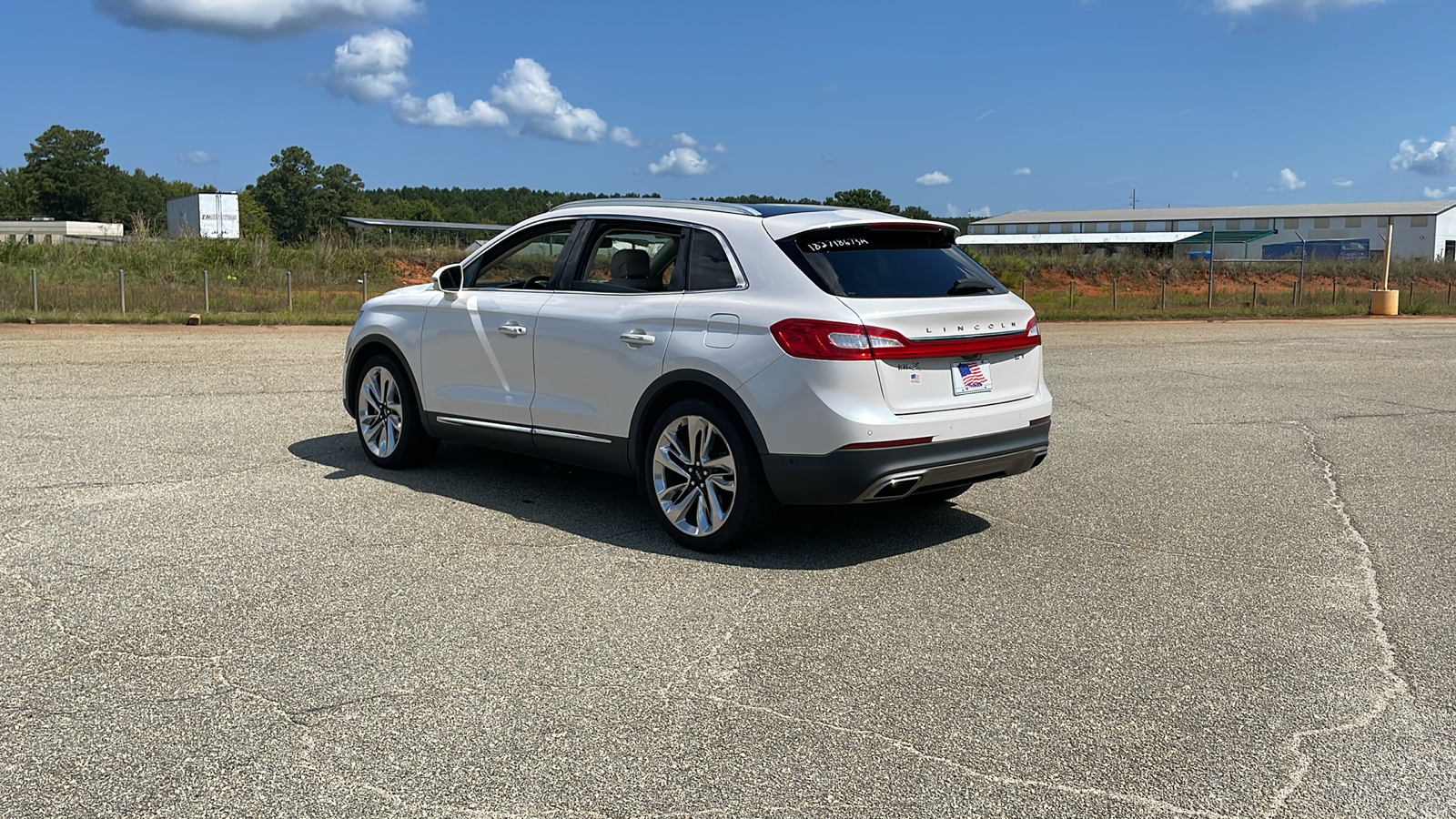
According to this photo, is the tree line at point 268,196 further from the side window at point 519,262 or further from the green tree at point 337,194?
the side window at point 519,262

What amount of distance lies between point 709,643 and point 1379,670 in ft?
8.25

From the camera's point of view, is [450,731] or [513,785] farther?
[450,731]

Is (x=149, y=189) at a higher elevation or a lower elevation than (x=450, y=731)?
higher

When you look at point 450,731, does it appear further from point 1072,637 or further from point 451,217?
point 451,217

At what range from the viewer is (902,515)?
7.20 meters

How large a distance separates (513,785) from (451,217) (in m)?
128

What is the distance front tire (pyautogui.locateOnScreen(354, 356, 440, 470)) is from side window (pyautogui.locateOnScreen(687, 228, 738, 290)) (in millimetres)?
2496

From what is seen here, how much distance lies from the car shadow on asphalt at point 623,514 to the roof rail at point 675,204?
68.7 inches

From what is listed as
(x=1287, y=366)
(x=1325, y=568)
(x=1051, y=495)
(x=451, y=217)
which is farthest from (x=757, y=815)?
(x=451, y=217)

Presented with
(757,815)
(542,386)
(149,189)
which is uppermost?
(149,189)

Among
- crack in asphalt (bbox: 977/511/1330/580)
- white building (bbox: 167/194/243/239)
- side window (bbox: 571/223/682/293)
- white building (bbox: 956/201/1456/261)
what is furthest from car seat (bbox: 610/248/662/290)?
white building (bbox: 956/201/1456/261)

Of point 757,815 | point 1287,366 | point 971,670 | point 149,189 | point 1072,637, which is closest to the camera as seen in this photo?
point 757,815

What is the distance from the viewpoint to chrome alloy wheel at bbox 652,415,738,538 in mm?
6168

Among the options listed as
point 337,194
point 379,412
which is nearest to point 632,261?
point 379,412
